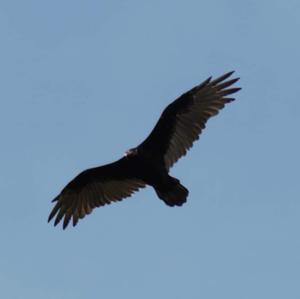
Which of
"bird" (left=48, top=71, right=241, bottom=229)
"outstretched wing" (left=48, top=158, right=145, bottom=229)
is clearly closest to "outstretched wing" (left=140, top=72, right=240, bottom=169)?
"bird" (left=48, top=71, right=241, bottom=229)

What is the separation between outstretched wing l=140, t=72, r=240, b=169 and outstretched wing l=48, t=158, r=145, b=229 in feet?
3.29

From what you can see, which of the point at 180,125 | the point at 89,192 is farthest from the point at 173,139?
the point at 89,192

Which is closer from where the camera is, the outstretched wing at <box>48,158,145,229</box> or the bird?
the bird

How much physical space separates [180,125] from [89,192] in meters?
2.18

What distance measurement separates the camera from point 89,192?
20.2m

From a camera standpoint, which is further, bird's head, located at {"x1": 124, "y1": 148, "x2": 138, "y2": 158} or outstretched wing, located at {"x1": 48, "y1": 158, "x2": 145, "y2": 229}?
outstretched wing, located at {"x1": 48, "y1": 158, "x2": 145, "y2": 229}

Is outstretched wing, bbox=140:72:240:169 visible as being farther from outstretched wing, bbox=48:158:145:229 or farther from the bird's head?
outstretched wing, bbox=48:158:145:229

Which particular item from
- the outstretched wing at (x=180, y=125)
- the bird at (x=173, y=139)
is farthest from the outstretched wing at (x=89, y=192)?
the outstretched wing at (x=180, y=125)

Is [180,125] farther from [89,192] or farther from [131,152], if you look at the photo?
[89,192]

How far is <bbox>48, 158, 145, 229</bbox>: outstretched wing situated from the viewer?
19906 mm

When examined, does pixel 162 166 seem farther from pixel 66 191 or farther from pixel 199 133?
pixel 66 191

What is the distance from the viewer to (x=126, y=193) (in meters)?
20.0

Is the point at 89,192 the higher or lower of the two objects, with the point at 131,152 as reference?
higher

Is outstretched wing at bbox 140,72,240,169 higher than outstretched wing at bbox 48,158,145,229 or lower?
lower
